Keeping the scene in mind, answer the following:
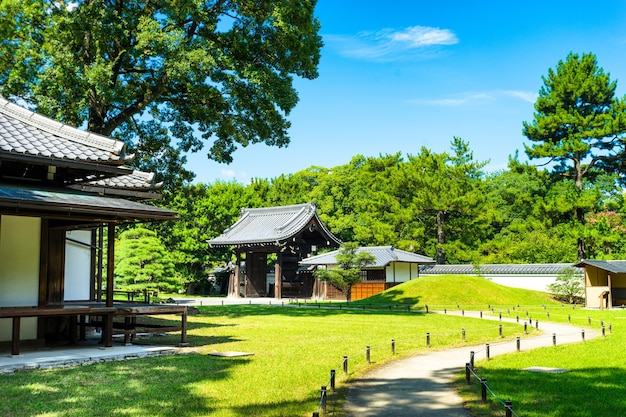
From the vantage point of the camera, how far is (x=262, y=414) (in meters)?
8.52

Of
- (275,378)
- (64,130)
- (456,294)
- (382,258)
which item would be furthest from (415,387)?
(382,258)

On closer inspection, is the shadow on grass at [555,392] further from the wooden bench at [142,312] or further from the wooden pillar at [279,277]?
the wooden pillar at [279,277]

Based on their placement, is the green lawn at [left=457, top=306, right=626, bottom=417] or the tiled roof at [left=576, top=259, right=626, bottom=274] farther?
the tiled roof at [left=576, top=259, right=626, bottom=274]

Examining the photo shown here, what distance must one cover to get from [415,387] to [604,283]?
1225 inches

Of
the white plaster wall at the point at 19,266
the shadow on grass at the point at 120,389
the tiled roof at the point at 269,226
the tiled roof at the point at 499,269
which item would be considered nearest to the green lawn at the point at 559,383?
the shadow on grass at the point at 120,389

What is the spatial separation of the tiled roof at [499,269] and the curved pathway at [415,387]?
1081 inches

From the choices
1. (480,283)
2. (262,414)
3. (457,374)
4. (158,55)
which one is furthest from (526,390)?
(480,283)

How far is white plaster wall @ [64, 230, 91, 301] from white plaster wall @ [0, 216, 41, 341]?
11.5 ft

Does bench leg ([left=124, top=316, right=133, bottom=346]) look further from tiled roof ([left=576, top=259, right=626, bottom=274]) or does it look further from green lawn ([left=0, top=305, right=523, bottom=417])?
tiled roof ([left=576, top=259, right=626, bottom=274])

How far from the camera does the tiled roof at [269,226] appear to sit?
49484mm

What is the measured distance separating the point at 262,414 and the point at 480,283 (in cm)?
3484

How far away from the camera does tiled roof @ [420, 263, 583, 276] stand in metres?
42.8

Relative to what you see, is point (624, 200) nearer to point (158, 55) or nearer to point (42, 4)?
point (158, 55)

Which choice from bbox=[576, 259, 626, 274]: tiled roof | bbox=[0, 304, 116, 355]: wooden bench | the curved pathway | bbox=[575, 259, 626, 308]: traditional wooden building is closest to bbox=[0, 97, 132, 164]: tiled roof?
bbox=[0, 304, 116, 355]: wooden bench
